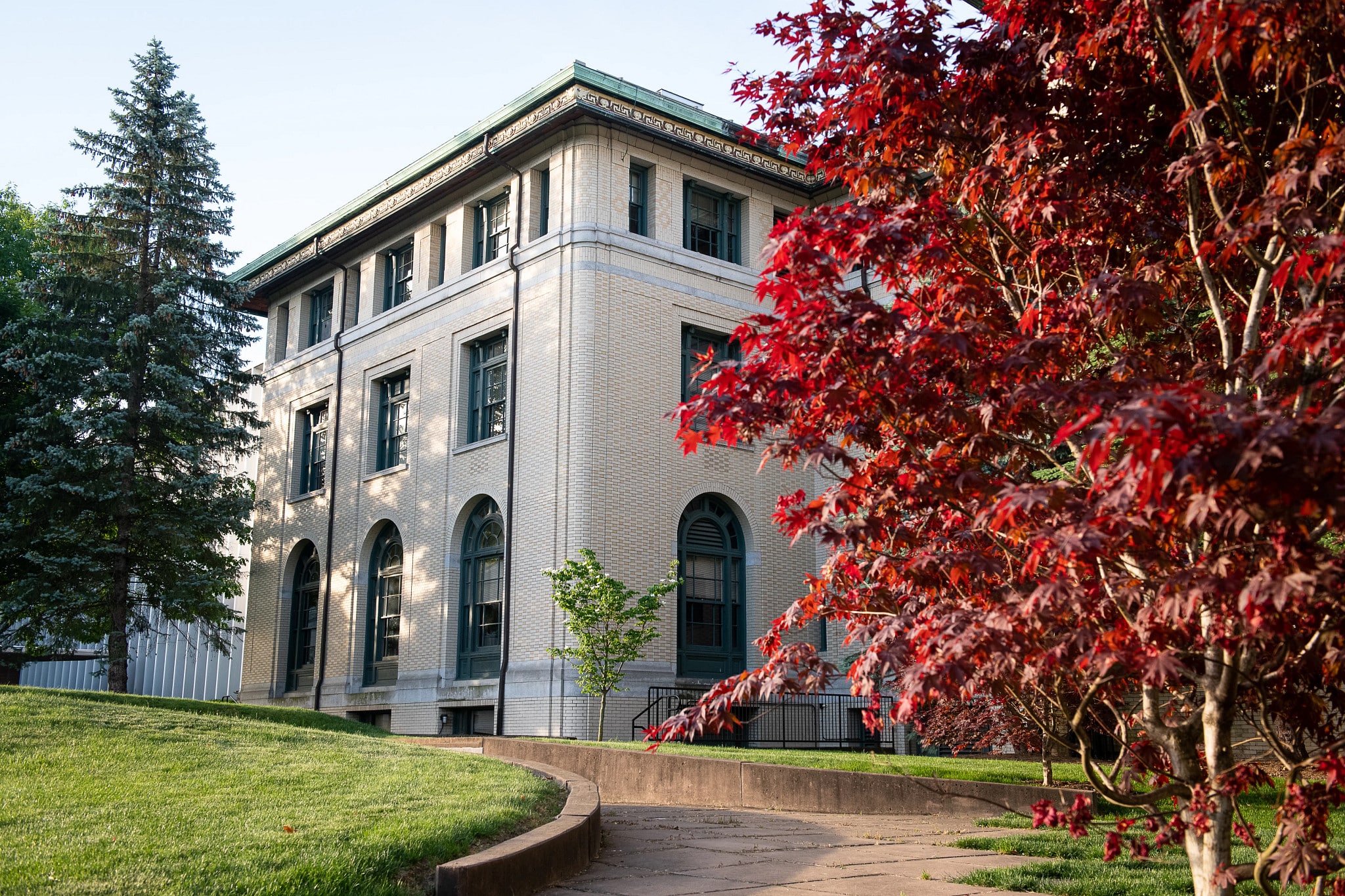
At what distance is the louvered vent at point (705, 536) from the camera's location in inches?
917

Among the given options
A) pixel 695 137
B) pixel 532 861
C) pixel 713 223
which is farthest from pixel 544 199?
pixel 532 861

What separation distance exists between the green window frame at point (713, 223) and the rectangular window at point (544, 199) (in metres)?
2.83

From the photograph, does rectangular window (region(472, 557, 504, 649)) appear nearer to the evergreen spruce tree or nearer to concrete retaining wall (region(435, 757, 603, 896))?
the evergreen spruce tree

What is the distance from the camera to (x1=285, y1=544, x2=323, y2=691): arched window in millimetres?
29469

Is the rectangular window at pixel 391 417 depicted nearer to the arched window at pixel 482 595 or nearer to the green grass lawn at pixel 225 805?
the arched window at pixel 482 595

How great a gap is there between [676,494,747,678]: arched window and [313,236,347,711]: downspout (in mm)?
9662

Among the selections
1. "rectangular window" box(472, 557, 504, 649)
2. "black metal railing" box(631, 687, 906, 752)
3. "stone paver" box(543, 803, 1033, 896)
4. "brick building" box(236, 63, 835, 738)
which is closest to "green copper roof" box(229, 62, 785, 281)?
"brick building" box(236, 63, 835, 738)

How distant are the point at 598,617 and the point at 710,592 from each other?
15.6 ft

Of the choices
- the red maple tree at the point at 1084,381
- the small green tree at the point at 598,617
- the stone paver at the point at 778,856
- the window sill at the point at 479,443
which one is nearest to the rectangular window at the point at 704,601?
the small green tree at the point at 598,617

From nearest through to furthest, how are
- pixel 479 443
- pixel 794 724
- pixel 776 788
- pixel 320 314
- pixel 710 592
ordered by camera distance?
pixel 776 788 → pixel 794 724 → pixel 710 592 → pixel 479 443 → pixel 320 314

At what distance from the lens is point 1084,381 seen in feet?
14.6

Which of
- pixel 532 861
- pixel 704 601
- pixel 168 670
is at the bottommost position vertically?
pixel 532 861

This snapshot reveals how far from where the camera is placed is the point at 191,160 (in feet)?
86.3

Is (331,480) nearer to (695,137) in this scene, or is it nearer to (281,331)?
(281,331)
